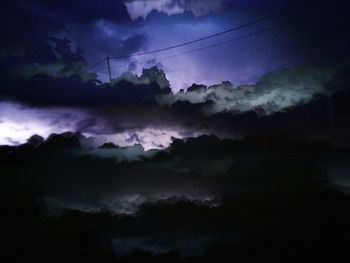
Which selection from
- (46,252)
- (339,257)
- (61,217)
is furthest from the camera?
(61,217)

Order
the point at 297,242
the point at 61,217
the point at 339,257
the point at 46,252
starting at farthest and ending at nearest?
the point at 61,217, the point at 46,252, the point at 297,242, the point at 339,257

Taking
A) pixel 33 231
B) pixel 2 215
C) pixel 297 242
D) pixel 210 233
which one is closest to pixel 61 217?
pixel 33 231

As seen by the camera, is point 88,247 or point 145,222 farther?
point 145,222

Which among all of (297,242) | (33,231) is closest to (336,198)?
(297,242)

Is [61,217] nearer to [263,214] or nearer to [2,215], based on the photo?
[2,215]

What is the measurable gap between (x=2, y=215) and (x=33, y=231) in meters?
2.68

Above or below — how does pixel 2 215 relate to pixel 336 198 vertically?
above

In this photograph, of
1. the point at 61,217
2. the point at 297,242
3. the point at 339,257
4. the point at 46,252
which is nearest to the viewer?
the point at 339,257

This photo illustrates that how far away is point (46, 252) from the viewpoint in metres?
22.8

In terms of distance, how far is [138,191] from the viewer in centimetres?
2542

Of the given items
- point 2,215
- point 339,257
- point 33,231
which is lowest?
point 339,257

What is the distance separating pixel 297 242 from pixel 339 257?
9.98 feet

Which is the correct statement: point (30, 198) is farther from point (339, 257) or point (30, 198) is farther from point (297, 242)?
point (339, 257)

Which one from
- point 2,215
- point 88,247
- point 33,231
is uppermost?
point 2,215
